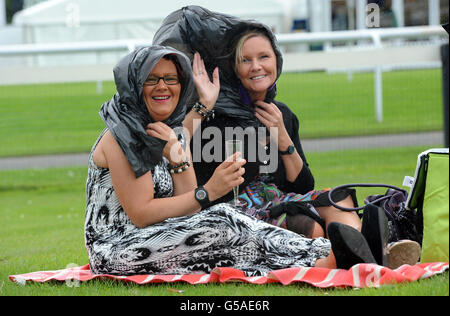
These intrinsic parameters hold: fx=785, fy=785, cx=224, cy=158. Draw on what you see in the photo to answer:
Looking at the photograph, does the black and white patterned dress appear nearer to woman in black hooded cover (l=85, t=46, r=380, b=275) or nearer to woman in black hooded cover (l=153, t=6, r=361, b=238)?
woman in black hooded cover (l=85, t=46, r=380, b=275)

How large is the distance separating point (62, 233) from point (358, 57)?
4.02 meters

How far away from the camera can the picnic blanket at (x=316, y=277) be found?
3.49 m

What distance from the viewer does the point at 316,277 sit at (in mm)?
3648

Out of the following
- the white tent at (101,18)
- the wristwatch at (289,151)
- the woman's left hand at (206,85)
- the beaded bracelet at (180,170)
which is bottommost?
the beaded bracelet at (180,170)

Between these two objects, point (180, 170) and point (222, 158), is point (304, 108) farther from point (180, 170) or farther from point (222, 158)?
point (180, 170)

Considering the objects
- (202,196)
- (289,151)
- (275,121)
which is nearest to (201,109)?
(275,121)

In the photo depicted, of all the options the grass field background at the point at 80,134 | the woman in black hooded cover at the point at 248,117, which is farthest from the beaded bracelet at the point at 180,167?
the grass field background at the point at 80,134

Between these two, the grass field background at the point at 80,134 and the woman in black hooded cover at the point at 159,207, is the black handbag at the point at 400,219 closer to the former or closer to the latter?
the woman in black hooded cover at the point at 159,207

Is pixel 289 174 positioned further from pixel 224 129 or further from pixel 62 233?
pixel 62 233

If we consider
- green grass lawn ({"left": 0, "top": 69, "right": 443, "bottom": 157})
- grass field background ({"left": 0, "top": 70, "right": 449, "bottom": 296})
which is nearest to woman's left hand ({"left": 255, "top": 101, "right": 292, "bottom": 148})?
grass field background ({"left": 0, "top": 70, "right": 449, "bottom": 296})

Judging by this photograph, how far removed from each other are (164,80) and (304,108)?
21.3 feet

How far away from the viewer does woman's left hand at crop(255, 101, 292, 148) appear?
14.1ft

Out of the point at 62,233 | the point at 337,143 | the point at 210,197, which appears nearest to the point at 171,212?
the point at 210,197

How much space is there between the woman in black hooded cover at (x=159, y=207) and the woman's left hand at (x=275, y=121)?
Answer: 559 millimetres
